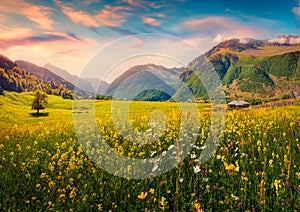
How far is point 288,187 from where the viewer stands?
493 centimetres

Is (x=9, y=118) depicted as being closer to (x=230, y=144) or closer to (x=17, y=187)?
(x=17, y=187)

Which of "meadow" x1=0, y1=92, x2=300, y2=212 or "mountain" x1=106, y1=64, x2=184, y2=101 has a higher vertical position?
"mountain" x1=106, y1=64, x2=184, y2=101

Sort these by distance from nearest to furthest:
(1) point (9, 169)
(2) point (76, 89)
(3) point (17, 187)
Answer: (3) point (17, 187) → (1) point (9, 169) → (2) point (76, 89)

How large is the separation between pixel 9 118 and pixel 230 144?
7759 millimetres

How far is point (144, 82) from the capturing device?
7648 mm

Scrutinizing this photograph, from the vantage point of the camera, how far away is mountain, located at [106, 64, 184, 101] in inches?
275

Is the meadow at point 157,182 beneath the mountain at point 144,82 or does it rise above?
beneath

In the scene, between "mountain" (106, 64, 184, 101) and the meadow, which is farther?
"mountain" (106, 64, 184, 101)

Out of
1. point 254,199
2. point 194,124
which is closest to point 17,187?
point 254,199

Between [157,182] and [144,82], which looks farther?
[144,82]

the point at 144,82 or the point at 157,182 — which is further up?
the point at 144,82

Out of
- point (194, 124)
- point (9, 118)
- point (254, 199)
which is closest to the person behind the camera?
point (254, 199)

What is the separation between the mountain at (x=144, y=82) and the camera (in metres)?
6.97

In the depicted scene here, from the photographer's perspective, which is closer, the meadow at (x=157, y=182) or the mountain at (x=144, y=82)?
the meadow at (x=157, y=182)
